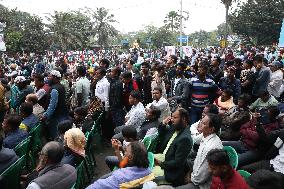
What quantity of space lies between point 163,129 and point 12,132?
2.24m

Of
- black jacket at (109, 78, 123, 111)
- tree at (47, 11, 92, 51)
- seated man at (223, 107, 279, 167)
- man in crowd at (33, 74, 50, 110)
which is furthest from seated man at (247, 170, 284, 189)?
tree at (47, 11, 92, 51)

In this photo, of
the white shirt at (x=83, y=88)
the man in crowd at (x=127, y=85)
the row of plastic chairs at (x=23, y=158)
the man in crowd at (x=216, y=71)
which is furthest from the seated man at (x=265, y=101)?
the row of plastic chairs at (x=23, y=158)

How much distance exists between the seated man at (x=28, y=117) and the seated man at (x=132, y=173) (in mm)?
2728

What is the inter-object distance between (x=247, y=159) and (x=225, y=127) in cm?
110

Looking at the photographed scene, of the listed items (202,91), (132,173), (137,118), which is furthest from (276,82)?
(132,173)

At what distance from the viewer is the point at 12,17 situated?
3712cm

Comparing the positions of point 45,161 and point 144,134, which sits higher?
point 45,161

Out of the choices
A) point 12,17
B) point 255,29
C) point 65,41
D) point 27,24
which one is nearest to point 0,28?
point 27,24

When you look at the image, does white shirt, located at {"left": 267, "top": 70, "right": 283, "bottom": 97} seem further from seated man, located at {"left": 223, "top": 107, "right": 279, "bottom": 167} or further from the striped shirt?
seated man, located at {"left": 223, "top": 107, "right": 279, "bottom": 167}

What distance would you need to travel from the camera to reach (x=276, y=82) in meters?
8.05

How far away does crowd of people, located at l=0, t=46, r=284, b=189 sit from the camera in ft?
11.3

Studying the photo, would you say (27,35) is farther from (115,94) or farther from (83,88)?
(115,94)

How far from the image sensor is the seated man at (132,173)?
3.41 m

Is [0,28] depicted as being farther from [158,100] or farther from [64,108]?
[158,100]
